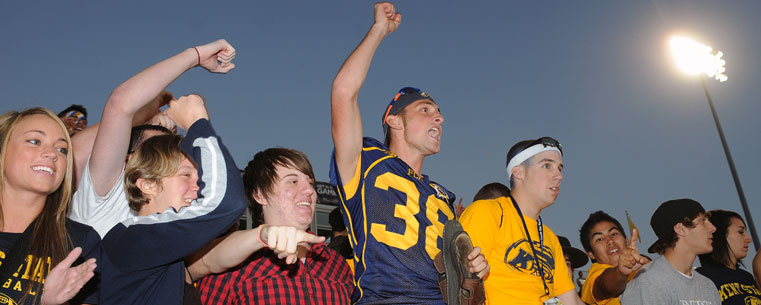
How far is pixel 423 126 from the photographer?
4.57 meters

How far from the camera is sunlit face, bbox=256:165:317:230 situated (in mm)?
3785

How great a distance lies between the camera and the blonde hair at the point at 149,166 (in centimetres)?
314

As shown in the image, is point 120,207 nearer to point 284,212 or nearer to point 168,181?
point 168,181

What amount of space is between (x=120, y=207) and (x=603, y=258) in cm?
576

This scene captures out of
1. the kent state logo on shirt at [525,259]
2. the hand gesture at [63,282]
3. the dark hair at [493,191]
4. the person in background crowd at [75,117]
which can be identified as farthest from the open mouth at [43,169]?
the dark hair at [493,191]

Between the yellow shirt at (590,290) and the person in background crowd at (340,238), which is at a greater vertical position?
the person in background crowd at (340,238)

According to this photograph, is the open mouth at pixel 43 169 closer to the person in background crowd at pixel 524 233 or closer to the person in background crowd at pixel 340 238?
the person in background crowd at pixel 340 238

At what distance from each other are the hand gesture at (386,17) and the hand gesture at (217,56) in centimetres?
117

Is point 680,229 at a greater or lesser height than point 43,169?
lesser

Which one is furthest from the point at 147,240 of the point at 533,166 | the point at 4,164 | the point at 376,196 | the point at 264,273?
the point at 533,166

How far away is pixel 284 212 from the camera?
3.80 m

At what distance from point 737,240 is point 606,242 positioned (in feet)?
4.83

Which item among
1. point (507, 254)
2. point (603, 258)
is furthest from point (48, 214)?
point (603, 258)

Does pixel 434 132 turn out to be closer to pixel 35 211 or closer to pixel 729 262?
pixel 35 211
